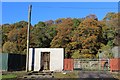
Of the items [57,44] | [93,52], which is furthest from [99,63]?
[57,44]

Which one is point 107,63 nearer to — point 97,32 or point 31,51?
point 31,51

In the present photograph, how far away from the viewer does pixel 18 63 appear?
29.2m

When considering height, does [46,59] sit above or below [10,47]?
below

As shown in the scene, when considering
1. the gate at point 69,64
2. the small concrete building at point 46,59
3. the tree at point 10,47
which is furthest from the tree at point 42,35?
the gate at point 69,64

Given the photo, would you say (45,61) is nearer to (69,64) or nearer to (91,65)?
(69,64)

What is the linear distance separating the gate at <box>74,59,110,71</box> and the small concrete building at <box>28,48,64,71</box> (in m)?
1.63

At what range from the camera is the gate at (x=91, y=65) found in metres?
26.9

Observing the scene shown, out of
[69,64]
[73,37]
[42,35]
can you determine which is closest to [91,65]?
[69,64]

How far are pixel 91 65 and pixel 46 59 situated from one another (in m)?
4.79

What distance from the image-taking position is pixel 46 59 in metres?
28.9

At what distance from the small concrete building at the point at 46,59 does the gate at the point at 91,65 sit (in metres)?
1.63

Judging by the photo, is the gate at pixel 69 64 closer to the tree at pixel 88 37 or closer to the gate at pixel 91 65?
the gate at pixel 91 65

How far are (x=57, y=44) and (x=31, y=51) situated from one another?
39.9ft

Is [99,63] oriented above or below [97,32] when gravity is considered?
below
